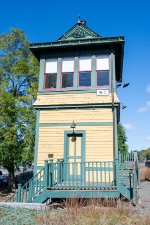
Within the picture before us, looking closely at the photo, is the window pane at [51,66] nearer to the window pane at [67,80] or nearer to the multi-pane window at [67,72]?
the multi-pane window at [67,72]

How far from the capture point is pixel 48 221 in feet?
23.3

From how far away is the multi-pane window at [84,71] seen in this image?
43.6ft

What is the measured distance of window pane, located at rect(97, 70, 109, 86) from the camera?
13.1m

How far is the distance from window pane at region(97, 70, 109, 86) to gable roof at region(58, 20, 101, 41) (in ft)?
8.79

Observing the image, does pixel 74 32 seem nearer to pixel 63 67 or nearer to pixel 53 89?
pixel 63 67

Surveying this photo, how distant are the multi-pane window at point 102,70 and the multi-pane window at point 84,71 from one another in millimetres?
480

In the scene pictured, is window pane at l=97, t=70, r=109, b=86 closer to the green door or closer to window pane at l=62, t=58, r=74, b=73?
window pane at l=62, t=58, r=74, b=73

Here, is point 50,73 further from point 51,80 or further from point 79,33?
point 79,33

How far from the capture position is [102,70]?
13.3 metres

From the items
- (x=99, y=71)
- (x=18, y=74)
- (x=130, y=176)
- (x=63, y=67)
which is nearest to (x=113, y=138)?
(x=130, y=176)

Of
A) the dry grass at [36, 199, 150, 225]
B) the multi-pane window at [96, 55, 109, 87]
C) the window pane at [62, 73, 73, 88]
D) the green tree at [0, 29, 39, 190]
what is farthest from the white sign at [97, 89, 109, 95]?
the green tree at [0, 29, 39, 190]

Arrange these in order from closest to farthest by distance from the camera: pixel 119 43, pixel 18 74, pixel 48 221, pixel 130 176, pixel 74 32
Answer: pixel 48 221 < pixel 130 176 < pixel 119 43 < pixel 74 32 < pixel 18 74

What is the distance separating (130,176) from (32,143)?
35.5 ft

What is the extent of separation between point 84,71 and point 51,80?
73.2 inches
